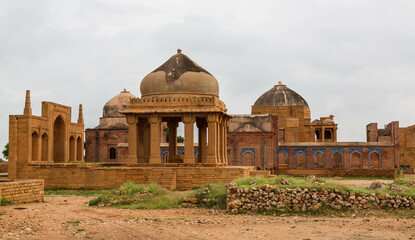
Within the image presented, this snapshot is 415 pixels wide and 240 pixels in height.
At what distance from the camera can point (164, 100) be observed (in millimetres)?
27578

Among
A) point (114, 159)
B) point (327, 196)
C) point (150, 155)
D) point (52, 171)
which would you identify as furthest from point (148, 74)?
point (114, 159)

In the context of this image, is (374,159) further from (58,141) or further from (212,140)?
(58,141)

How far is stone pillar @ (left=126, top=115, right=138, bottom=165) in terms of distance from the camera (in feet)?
90.9

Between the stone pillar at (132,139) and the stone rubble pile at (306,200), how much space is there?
11.6 metres

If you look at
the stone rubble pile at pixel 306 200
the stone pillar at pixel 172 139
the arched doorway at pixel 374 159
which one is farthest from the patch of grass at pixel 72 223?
the arched doorway at pixel 374 159

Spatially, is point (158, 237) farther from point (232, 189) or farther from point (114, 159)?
point (114, 159)

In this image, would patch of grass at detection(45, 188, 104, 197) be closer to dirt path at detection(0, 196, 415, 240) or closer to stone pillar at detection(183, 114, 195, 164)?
Answer: stone pillar at detection(183, 114, 195, 164)

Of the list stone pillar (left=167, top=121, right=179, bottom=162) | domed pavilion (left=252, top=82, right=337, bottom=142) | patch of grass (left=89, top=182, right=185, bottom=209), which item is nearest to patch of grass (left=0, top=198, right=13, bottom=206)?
patch of grass (left=89, top=182, right=185, bottom=209)

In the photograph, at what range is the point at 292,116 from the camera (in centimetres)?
5275

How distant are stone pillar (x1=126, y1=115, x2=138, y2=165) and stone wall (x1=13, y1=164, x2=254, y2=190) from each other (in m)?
1.45

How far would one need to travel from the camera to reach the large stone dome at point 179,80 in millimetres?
28125

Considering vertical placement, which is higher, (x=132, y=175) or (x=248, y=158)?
(x=248, y=158)

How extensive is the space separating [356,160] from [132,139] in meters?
24.3

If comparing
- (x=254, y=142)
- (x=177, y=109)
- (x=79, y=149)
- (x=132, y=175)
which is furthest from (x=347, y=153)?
(x=132, y=175)
